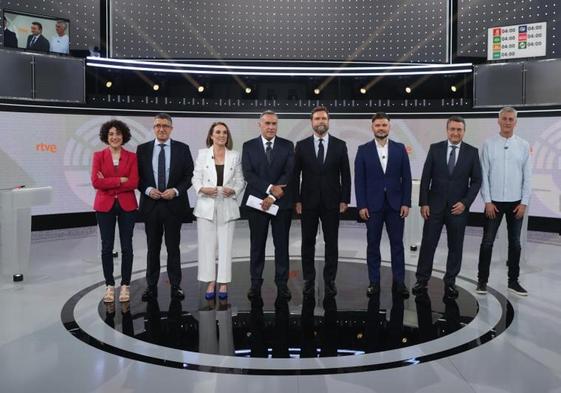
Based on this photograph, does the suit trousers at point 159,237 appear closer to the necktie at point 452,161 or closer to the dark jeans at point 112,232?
the dark jeans at point 112,232

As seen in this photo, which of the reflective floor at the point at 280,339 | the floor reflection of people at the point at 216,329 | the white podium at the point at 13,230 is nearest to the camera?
the reflective floor at the point at 280,339

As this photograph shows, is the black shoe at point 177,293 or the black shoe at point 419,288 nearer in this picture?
the black shoe at point 177,293

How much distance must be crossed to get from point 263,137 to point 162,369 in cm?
193

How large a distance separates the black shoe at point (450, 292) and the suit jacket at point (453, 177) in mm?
623

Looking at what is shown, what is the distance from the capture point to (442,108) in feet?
26.7

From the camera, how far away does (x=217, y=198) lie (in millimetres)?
3801

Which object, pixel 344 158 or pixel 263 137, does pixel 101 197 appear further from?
pixel 344 158

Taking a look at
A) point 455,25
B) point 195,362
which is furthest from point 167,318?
point 455,25

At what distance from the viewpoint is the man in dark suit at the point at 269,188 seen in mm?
3773

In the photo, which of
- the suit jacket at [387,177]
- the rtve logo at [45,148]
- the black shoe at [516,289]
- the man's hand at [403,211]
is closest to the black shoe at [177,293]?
the suit jacket at [387,177]

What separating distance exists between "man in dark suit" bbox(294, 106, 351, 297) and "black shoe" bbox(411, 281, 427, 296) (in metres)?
0.64

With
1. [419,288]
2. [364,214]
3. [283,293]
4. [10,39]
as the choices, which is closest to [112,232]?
[283,293]

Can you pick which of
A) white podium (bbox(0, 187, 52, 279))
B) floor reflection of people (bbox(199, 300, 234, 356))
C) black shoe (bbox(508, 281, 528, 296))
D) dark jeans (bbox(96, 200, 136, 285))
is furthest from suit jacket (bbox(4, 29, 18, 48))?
black shoe (bbox(508, 281, 528, 296))

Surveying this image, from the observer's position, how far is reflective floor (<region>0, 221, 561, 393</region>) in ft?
7.89
